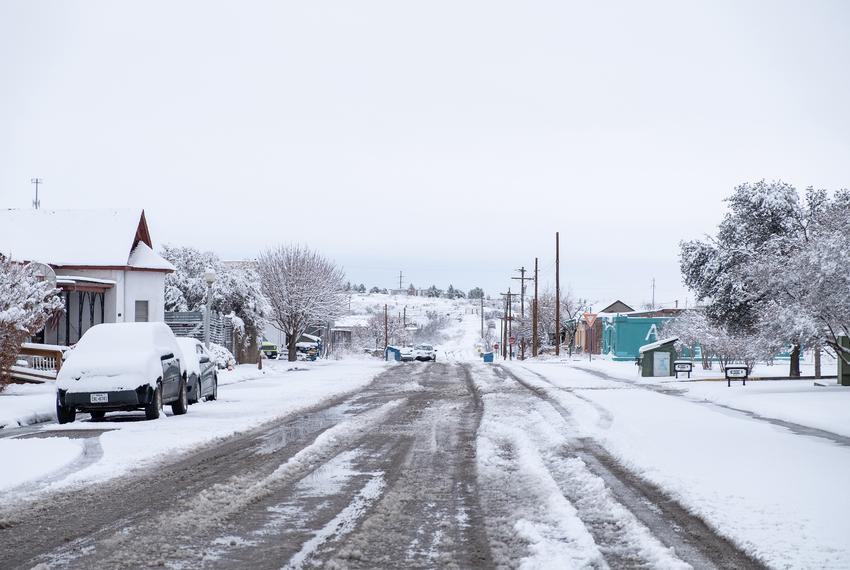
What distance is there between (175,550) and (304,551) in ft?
3.02

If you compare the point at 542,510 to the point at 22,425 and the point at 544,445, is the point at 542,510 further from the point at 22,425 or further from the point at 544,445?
the point at 22,425

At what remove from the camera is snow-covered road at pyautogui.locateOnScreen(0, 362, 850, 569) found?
611cm

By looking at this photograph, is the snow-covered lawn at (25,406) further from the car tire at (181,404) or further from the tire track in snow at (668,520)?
the tire track in snow at (668,520)

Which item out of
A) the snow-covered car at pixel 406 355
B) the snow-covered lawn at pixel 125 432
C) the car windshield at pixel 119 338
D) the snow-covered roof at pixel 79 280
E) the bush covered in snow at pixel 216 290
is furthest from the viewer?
the snow-covered car at pixel 406 355

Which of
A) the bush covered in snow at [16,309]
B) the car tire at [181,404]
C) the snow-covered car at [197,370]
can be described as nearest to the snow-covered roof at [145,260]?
the bush covered in snow at [16,309]

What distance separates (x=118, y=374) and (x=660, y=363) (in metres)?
22.8

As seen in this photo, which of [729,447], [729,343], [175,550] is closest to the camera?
[175,550]

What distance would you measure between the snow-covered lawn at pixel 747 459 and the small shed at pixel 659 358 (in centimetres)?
1024

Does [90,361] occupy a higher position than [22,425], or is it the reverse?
[90,361]

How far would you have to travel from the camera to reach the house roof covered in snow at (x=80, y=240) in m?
37.8

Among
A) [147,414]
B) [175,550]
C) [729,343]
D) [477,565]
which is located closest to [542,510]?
[477,565]

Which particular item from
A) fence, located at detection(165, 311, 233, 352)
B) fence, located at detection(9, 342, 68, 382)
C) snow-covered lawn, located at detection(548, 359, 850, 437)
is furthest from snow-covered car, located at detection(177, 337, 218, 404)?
fence, located at detection(165, 311, 233, 352)

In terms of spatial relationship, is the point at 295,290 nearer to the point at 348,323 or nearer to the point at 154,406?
the point at 154,406

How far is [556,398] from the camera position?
2158 cm
